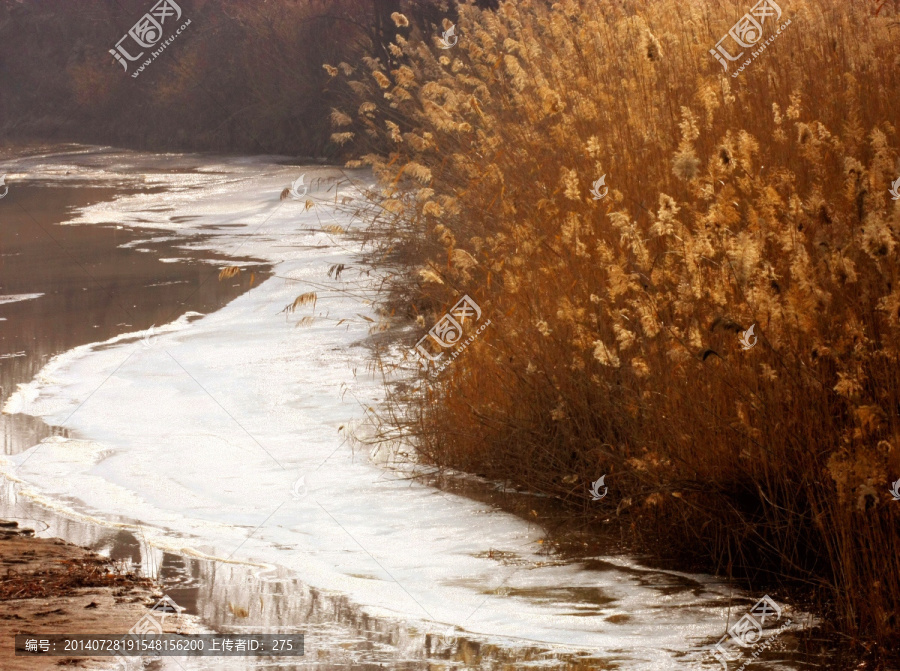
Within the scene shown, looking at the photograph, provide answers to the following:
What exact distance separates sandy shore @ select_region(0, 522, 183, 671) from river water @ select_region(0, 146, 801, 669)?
16cm

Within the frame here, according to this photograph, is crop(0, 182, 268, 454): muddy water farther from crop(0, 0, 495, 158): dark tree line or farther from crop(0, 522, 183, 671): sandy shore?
crop(0, 0, 495, 158): dark tree line

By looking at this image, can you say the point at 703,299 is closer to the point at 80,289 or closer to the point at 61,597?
the point at 61,597

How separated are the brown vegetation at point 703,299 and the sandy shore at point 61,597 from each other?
1.68 m

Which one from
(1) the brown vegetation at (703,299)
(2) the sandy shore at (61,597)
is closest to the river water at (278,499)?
(2) the sandy shore at (61,597)

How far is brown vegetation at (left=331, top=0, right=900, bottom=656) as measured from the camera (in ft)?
9.69

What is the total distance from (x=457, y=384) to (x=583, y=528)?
1.11 m

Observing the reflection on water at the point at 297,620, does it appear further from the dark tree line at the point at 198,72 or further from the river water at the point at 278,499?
the dark tree line at the point at 198,72

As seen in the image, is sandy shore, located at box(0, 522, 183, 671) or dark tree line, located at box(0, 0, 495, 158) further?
dark tree line, located at box(0, 0, 495, 158)

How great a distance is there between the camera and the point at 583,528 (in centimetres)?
422

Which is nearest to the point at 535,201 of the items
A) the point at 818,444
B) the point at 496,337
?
the point at 496,337

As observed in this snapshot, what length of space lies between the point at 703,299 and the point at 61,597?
2355mm

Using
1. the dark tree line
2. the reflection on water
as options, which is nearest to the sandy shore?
the reflection on water

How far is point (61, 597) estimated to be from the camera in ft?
11.4

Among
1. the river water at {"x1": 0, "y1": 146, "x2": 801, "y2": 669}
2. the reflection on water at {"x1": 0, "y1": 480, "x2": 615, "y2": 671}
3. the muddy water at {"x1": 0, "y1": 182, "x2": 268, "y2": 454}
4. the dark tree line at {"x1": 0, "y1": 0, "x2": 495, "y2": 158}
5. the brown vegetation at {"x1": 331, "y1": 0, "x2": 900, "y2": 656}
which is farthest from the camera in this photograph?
the dark tree line at {"x1": 0, "y1": 0, "x2": 495, "y2": 158}
